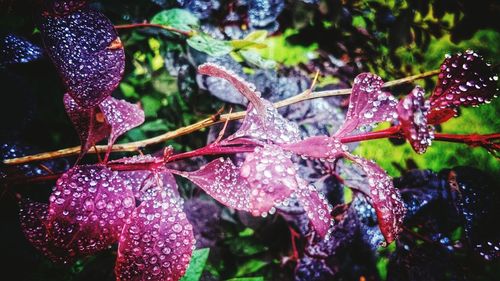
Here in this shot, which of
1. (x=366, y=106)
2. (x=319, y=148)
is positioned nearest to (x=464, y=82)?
(x=366, y=106)

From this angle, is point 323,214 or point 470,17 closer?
point 323,214

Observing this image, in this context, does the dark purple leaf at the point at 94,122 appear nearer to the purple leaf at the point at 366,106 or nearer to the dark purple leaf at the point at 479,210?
the purple leaf at the point at 366,106

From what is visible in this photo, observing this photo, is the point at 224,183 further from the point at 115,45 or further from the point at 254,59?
the point at 254,59

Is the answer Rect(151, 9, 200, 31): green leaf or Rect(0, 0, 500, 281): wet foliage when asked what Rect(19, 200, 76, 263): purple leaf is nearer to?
Rect(0, 0, 500, 281): wet foliage

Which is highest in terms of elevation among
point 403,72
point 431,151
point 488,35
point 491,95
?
point 491,95

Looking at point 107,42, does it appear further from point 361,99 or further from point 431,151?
point 431,151

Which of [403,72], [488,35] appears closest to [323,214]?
[403,72]
